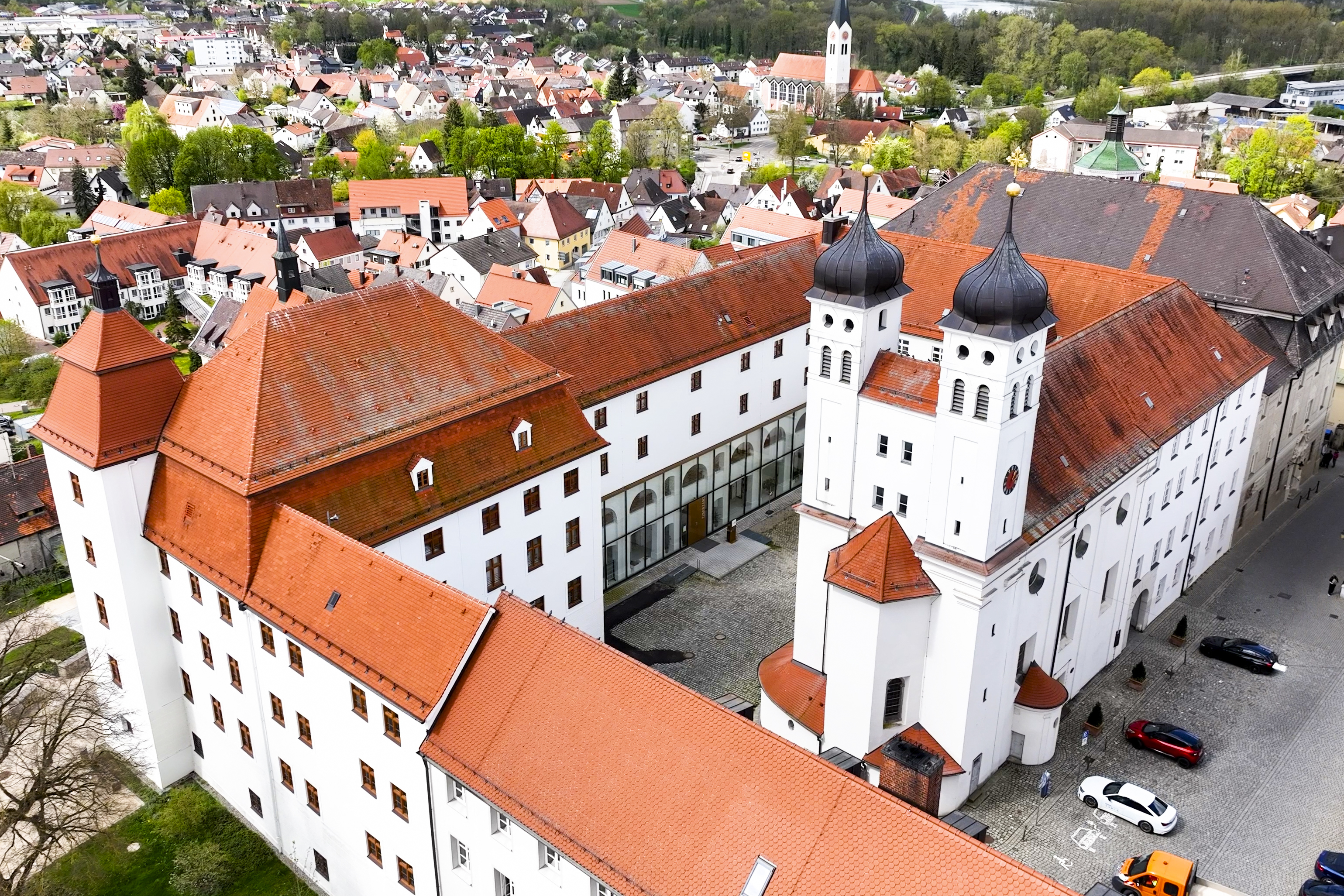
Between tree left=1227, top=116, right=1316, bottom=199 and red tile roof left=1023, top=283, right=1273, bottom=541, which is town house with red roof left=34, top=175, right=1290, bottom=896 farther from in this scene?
tree left=1227, top=116, right=1316, bottom=199

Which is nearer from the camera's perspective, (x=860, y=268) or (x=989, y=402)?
(x=989, y=402)

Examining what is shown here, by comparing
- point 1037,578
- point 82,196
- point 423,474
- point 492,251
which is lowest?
point 82,196

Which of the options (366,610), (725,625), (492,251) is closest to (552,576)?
(725,625)

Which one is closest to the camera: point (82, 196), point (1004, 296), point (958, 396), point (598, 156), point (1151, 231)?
point (1004, 296)

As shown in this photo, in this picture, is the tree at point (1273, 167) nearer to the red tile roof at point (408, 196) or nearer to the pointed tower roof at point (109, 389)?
the red tile roof at point (408, 196)

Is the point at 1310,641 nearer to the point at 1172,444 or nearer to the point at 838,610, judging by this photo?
the point at 1172,444

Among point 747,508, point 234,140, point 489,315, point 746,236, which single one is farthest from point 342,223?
point 747,508

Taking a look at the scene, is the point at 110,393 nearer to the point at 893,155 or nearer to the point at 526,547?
the point at 526,547
